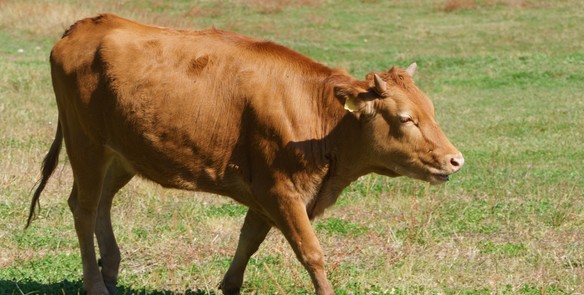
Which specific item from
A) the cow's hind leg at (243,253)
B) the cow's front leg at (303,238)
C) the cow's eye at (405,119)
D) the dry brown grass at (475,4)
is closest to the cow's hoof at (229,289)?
the cow's hind leg at (243,253)

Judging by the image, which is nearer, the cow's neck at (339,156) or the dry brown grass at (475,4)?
the cow's neck at (339,156)

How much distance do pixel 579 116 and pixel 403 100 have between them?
1216cm

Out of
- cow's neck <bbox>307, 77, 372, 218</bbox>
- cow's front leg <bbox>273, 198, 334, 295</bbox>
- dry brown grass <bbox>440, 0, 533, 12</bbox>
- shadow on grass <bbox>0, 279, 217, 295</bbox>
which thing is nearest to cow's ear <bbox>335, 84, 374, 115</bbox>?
cow's neck <bbox>307, 77, 372, 218</bbox>

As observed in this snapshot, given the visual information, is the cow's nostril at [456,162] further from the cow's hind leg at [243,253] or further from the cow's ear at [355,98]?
the cow's hind leg at [243,253]

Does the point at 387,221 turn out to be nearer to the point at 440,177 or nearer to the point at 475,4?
the point at 440,177

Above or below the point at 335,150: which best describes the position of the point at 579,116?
below

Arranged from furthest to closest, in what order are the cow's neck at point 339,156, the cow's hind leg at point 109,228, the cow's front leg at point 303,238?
the cow's hind leg at point 109,228 → the cow's neck at point 339,156 → the cow's front leg at point 303,238

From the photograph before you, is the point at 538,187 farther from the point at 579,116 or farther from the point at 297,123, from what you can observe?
the point at 579,116

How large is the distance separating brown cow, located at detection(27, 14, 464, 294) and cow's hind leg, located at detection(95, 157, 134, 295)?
0.05 ft

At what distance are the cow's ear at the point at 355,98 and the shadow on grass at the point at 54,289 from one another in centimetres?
168

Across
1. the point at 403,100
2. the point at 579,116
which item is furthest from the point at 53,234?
the point at 579,116

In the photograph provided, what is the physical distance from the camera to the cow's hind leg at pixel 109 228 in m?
7.72

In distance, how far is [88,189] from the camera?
302 inches

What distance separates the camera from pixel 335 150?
7.01 metres
